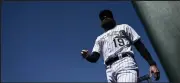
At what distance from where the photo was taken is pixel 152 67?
13.7 feet

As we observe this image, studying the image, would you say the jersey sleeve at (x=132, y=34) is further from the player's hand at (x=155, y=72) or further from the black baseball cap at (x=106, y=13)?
the player's hand at (x=155, y=72)

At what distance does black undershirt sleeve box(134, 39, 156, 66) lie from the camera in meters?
4.27

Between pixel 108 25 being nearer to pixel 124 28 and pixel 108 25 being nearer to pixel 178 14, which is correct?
pixel 124 28

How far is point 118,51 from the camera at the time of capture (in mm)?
4324

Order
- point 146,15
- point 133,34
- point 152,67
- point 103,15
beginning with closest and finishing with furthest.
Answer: point 152,67, point 133,34, point 103,15, point 146,15

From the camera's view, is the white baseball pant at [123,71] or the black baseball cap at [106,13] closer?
the white baseball pant at [123,71]

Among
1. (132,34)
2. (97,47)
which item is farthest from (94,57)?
(132,34)

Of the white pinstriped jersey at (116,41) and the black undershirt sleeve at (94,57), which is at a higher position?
the white pinstriped jersey at (116,41)

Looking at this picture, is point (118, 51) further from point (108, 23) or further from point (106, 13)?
point (106, 13)

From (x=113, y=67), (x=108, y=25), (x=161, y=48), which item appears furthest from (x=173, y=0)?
(x=113, y=67)

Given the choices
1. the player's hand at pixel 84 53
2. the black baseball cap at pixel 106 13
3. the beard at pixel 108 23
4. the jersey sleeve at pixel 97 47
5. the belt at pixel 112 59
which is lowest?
the belt at pixel 112 59

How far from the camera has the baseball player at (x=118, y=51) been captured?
13.5ft

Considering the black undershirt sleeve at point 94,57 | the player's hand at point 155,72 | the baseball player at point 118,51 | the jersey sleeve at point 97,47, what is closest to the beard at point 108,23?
the baseball player at point 118,51

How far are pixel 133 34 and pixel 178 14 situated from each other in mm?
852
